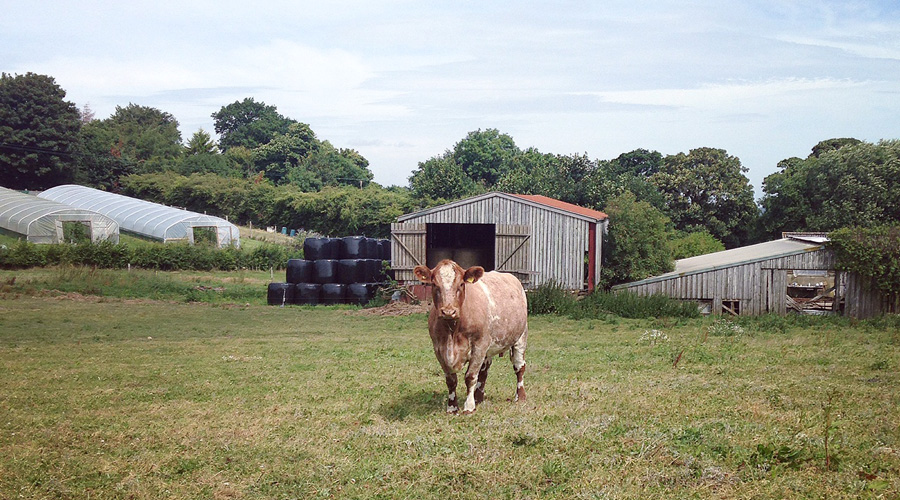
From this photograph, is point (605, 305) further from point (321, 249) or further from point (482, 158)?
point (482, 158)

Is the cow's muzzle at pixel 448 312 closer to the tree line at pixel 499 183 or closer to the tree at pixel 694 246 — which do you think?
the tree line at pixel 499 183

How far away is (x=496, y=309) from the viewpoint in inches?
397

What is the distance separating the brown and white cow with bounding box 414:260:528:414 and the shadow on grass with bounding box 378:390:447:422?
442 millimetres

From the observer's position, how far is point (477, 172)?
73188 millimetres

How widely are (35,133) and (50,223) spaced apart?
937 inches

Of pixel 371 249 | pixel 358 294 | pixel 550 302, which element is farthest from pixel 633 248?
pixel 358 294

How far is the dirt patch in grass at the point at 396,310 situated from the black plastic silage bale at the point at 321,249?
→ 13.2 ft

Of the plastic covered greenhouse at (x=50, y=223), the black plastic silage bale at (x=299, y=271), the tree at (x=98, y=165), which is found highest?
the tree at (x=98, y=165)

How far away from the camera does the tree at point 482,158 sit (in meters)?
72.9

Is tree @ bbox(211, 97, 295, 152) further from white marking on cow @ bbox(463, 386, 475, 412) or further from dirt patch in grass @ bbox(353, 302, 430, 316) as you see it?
white marking on cow @ bbox(463, 386, 475, 412)

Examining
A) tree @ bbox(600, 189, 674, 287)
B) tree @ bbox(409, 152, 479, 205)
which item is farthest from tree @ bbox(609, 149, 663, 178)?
tree @ bbox(600, 189, 674, 287)

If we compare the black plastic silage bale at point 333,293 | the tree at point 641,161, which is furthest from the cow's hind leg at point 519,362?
the tree at point 641,161

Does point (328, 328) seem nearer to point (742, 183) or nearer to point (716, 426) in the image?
point (716, 426)

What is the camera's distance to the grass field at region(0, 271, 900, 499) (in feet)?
22.4
